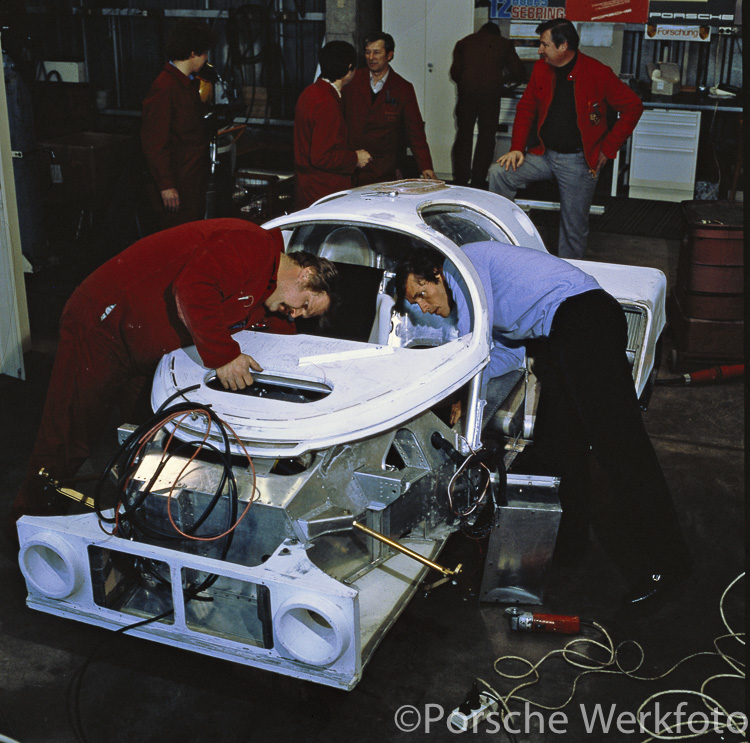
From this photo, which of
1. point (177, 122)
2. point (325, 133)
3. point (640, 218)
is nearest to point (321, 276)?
point (325, 133)

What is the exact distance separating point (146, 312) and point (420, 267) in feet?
3.57

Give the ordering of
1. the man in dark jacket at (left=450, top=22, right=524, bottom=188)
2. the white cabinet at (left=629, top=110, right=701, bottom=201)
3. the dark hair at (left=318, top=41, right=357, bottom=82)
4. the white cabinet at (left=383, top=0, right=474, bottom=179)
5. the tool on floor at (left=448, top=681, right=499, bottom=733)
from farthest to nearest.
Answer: the white cabinet at (left=383, top=0, right=474, bottom=179) → the white cabinet at (left=629, top=110, right=701, bottom=201) → the man in dark jacket at (left=450, top=22, right=524, bottom=188) → the dark hair at (left=318, top=41, right=357, bottom=82) → the tool on floor at (left=448, top=681, right=499, bottom=733)

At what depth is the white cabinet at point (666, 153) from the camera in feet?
29.9

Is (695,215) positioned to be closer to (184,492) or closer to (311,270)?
(311,270)

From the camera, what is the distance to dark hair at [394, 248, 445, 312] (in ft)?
11.5

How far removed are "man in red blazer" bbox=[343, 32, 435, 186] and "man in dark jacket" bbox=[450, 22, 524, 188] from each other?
2416 mm

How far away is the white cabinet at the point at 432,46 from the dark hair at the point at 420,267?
258 inches

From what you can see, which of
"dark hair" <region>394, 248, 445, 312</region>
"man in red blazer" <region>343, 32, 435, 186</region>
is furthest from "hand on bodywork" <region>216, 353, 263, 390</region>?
"man in red blazer" <region>343, 32, 435, 186</region>

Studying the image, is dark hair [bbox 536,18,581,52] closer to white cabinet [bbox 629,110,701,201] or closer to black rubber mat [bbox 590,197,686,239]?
Result: black rubber mat [bbox 590,197,686,239]

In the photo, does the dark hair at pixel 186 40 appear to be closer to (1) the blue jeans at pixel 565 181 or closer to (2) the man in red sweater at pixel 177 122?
(2) the man in red sweater at pixel 177 122

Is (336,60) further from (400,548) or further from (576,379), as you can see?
(400,548)

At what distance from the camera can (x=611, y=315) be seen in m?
3.39

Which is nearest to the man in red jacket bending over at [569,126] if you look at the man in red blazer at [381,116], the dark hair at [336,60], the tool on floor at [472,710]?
the man in red blazer at [381,116]

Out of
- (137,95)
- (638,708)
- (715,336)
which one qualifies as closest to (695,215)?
(715,336)
